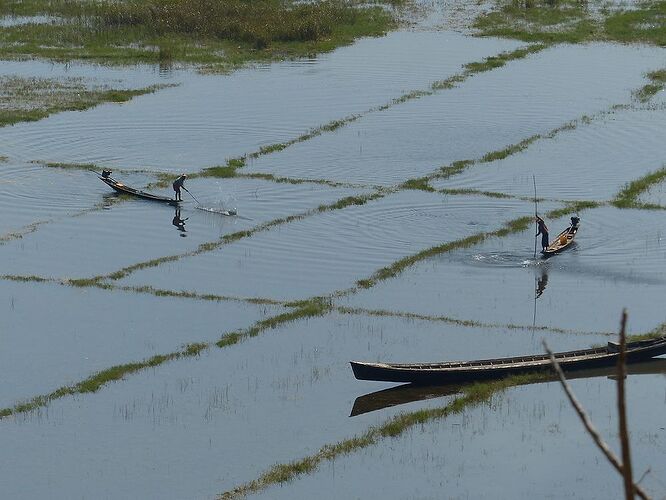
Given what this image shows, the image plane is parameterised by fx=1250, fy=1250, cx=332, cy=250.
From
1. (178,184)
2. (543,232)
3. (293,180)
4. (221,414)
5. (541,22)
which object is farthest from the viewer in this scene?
(541,22)

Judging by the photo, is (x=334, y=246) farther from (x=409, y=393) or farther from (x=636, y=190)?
(x=636, y=190)

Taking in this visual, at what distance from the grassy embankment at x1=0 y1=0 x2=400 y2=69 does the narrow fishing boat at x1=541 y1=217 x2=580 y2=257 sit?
19.6 m

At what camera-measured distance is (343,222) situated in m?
23.6

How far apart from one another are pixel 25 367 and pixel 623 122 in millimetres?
19025

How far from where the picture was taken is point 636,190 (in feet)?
83.7

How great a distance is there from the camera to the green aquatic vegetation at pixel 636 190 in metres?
24.6

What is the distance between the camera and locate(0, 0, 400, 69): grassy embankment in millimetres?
40844

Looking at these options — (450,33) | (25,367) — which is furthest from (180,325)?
(450,33)

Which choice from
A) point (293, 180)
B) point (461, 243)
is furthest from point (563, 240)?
point (293, 180)

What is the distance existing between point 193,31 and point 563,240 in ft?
81.6

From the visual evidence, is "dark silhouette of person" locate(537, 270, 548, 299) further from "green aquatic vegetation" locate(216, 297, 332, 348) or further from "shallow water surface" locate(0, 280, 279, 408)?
"shallow water surface" locate(0, 280, 279, 408)

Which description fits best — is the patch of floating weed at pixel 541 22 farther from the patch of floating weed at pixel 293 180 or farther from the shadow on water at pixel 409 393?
the shadow on water at pixel 409 393

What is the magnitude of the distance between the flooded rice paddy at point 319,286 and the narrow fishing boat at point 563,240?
201mm

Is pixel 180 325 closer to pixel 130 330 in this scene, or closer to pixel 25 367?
pixel 130 330
